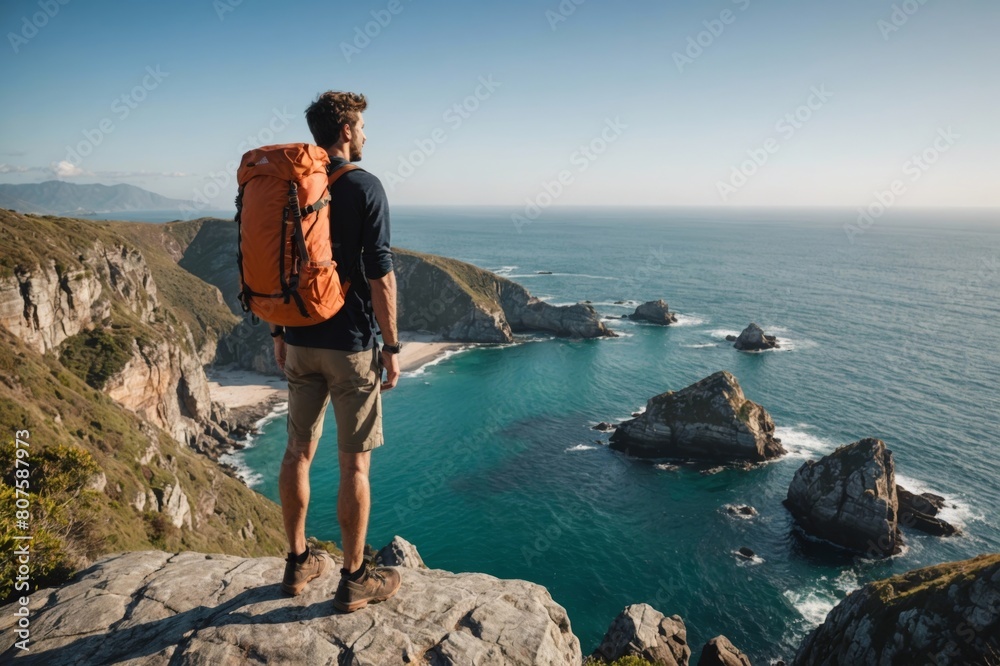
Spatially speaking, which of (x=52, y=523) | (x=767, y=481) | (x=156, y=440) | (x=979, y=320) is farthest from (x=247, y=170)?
(x=979, y=320)

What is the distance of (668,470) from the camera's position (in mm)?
53281

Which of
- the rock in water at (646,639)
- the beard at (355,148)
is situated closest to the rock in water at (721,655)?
the rock in water at (646,639)

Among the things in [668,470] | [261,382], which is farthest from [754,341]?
[261,382]

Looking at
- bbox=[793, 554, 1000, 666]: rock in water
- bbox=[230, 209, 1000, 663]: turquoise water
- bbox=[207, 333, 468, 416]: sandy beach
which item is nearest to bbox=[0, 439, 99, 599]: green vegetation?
bbox=[793, 554, 1000, 666]: rock in water

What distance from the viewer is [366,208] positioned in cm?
545

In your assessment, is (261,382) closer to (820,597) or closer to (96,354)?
(96,354)

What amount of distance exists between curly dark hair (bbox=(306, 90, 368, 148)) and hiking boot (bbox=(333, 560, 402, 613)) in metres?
5.38

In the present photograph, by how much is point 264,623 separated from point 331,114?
20.3ft

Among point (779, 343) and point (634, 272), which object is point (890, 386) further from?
point (634, 272)

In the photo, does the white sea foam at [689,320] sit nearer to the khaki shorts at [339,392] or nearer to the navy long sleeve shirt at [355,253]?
the khaki shorts at [339,392]

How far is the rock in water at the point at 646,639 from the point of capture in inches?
1062

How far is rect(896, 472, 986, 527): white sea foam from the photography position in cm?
4278

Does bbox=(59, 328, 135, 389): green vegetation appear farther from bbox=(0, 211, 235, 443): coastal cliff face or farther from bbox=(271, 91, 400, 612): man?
bbox=(271, 91, 400, 612): man

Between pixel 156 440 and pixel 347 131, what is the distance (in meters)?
43.6
